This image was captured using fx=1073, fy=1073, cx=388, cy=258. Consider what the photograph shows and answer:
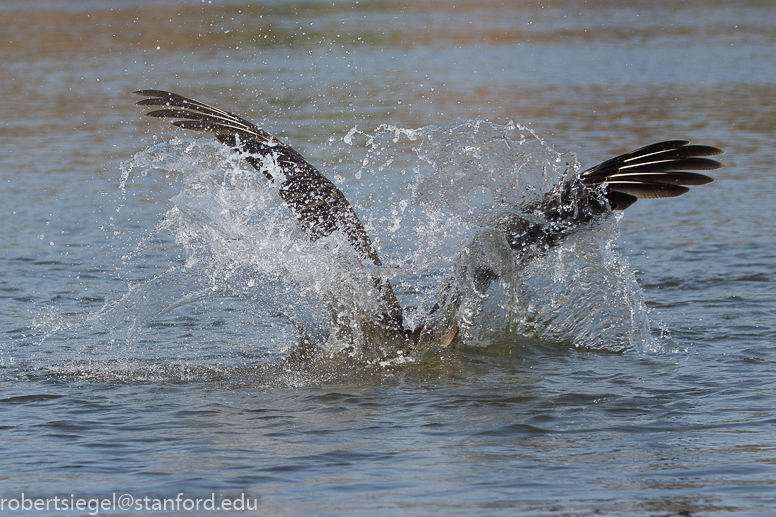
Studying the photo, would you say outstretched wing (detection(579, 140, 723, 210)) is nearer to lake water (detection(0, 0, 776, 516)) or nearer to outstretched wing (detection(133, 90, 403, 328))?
lake water (detection(0, 0, 776, 516))

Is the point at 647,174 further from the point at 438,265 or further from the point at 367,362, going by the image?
the point at 367,362

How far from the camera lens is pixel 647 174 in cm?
601

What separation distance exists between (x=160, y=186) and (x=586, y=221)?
757 cm

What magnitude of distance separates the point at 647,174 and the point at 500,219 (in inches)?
34.4

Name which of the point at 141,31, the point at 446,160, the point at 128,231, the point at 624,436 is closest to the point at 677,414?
the point at 624,436

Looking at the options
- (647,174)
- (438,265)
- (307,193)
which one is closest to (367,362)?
(438,265)

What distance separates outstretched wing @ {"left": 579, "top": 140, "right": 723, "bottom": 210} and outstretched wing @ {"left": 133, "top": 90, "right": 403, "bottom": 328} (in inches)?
54.3

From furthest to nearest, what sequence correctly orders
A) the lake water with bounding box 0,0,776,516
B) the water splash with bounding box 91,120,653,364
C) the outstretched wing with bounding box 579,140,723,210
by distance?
1. the water splash with bounding box 91,120,653,364
2. the outstretched wing with bounding box 579,140,723,210
3. the lake water with bounding box 0,0,776,516

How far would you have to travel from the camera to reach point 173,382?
243 inches

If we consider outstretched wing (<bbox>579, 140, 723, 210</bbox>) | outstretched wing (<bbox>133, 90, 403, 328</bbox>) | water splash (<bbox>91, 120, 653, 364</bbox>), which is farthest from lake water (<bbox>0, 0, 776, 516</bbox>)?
outstretched wing (<bbox>579, 140, 723, 210</bbox>)

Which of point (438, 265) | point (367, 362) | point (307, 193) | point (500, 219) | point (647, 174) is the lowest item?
point (367, 362)

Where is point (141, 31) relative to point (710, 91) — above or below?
above

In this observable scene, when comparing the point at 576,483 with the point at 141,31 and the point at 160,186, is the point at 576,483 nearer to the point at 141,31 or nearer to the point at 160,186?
the point at 160,186

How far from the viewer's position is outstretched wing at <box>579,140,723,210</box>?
588 centimetres
